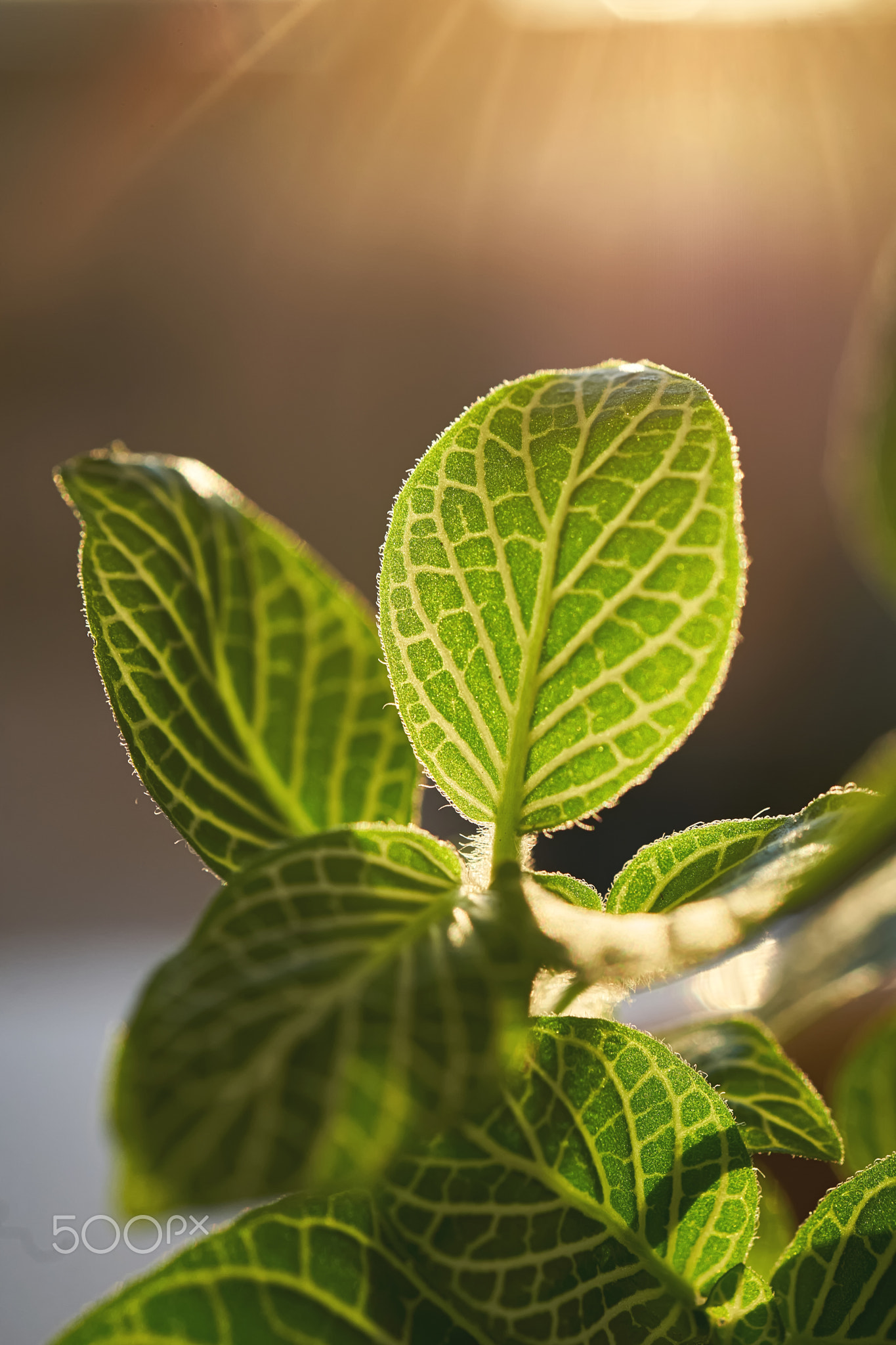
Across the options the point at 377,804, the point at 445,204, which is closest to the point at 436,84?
the point at 445,204

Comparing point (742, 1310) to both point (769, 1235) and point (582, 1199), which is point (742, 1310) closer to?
point (582, 1199)

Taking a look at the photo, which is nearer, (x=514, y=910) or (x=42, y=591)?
(x=514, y=910)

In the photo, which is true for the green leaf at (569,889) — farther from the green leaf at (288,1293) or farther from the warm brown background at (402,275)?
the warm brown background at (402,275)

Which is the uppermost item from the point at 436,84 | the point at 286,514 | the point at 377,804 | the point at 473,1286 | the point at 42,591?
the point at 436,84

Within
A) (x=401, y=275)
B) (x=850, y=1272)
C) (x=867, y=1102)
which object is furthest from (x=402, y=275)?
(x=850, y=1272)

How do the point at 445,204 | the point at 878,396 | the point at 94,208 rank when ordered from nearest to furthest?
the point at 878,396 < the point at 94,208 < the point at 445,204

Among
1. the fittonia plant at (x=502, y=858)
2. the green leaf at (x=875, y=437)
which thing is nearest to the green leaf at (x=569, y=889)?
the fittonia plant at (x=502, y=858)

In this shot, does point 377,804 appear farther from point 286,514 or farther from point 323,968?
point 286,514
